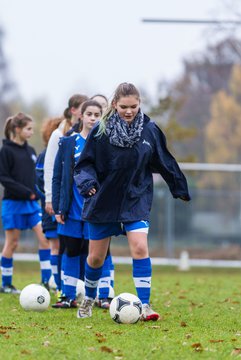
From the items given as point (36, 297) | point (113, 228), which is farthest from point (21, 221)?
point (113, 228)

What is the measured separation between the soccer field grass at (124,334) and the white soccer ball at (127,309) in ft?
0.25

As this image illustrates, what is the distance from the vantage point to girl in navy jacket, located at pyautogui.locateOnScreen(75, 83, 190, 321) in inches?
306

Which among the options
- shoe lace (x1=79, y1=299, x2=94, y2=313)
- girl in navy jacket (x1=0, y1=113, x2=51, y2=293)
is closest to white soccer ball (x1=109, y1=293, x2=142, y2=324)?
shoe lace (x1=79, y1=299, x2=94, y2=313)

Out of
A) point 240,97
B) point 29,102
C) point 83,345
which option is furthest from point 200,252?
point 29,102

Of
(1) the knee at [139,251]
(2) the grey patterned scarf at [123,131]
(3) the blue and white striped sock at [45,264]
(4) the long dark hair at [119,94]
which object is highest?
(4) the long dark hair at [119,94]

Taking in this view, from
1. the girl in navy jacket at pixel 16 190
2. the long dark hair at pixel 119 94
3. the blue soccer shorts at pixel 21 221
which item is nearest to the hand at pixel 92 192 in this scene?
the long dark hair at pixel 119 94

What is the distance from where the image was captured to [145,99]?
93.5 ft

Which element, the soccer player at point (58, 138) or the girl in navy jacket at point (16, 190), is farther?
the girl in navy jacket at point (16, 190)

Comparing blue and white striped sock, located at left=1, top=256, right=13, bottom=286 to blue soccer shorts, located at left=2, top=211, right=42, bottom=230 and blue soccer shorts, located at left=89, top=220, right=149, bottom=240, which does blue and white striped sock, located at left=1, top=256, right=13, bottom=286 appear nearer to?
blue soccer shorts, located at left=2, top=211, right=42, bottom=230

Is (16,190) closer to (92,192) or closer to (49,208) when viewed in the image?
(49,208)

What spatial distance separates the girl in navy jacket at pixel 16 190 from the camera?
1153 centimetres

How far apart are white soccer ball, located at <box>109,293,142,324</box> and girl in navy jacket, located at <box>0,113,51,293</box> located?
4075mm

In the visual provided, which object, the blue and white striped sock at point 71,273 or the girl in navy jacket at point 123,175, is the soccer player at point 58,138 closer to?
the blue and white striped sock at point 71,273

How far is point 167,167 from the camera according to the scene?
800 centimetres
